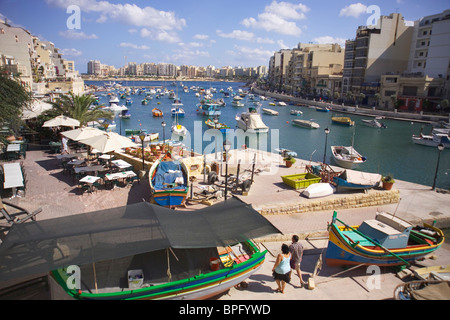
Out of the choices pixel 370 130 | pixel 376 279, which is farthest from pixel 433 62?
pixel 376 279

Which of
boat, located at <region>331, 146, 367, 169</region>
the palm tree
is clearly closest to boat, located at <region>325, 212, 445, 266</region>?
boat, located at <region>331, 146, 367, 169</region>

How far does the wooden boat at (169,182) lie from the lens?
11961 mm

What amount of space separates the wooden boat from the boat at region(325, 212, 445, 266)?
5798 millimetres

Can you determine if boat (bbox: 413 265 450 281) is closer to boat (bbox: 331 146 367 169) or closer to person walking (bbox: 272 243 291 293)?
person walking (bbox: 272 243 291 293)

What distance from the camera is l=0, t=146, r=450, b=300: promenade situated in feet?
27.3

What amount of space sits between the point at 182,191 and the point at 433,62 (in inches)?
2833

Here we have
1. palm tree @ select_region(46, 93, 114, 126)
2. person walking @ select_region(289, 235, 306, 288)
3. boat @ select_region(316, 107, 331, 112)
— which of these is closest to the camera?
person walking @ select_region(289, 235, 306, 288)

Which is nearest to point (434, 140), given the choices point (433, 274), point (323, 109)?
point (323, 109)

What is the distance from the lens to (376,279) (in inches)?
360

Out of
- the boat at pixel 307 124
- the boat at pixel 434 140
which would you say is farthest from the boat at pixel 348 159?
the boat at pixel 307 124

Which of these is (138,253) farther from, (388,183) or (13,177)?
(388,183)

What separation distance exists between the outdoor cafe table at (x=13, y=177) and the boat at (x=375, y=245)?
1190 centimetres

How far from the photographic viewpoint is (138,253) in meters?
5.96

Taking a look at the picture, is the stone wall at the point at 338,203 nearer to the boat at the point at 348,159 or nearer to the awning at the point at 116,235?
the awning at the point at 116,235
